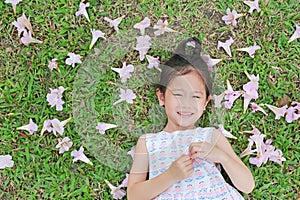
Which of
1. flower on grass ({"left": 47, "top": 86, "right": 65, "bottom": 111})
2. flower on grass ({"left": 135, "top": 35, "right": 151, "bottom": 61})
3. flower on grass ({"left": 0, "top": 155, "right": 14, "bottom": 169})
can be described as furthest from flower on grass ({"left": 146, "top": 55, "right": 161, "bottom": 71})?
flower on grass ({"left": 0, "top": 155, "right": 14, "bottom": 169})

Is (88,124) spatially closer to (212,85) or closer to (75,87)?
(75,87)

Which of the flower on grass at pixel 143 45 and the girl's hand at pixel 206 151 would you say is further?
the flower on grass at pixel 143 45

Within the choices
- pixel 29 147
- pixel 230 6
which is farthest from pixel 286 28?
pixel 29 147

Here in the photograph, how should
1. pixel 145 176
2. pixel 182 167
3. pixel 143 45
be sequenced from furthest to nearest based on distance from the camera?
pixel 143 45, pixel 145 176, pixel 182 167

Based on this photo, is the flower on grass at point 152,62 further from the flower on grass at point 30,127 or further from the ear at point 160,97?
the flower on grass at point 30,127

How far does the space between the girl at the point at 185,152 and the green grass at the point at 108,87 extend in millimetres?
88

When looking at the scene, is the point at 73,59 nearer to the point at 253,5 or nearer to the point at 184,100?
the point at 184,100

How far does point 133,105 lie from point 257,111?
53 centimetres

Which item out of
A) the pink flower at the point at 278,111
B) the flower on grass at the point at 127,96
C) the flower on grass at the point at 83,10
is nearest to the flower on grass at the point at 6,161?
the flower on grass at the point at 127,96

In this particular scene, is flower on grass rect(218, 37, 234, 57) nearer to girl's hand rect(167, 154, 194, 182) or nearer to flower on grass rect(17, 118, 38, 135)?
girl's hand rect(167, 154, 194, 182)

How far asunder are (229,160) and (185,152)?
7.0 inches

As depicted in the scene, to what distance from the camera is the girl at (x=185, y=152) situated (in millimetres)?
2080

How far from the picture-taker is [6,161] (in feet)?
7.41

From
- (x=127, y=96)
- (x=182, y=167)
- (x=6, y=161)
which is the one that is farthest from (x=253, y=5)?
(x=6, y=161)
